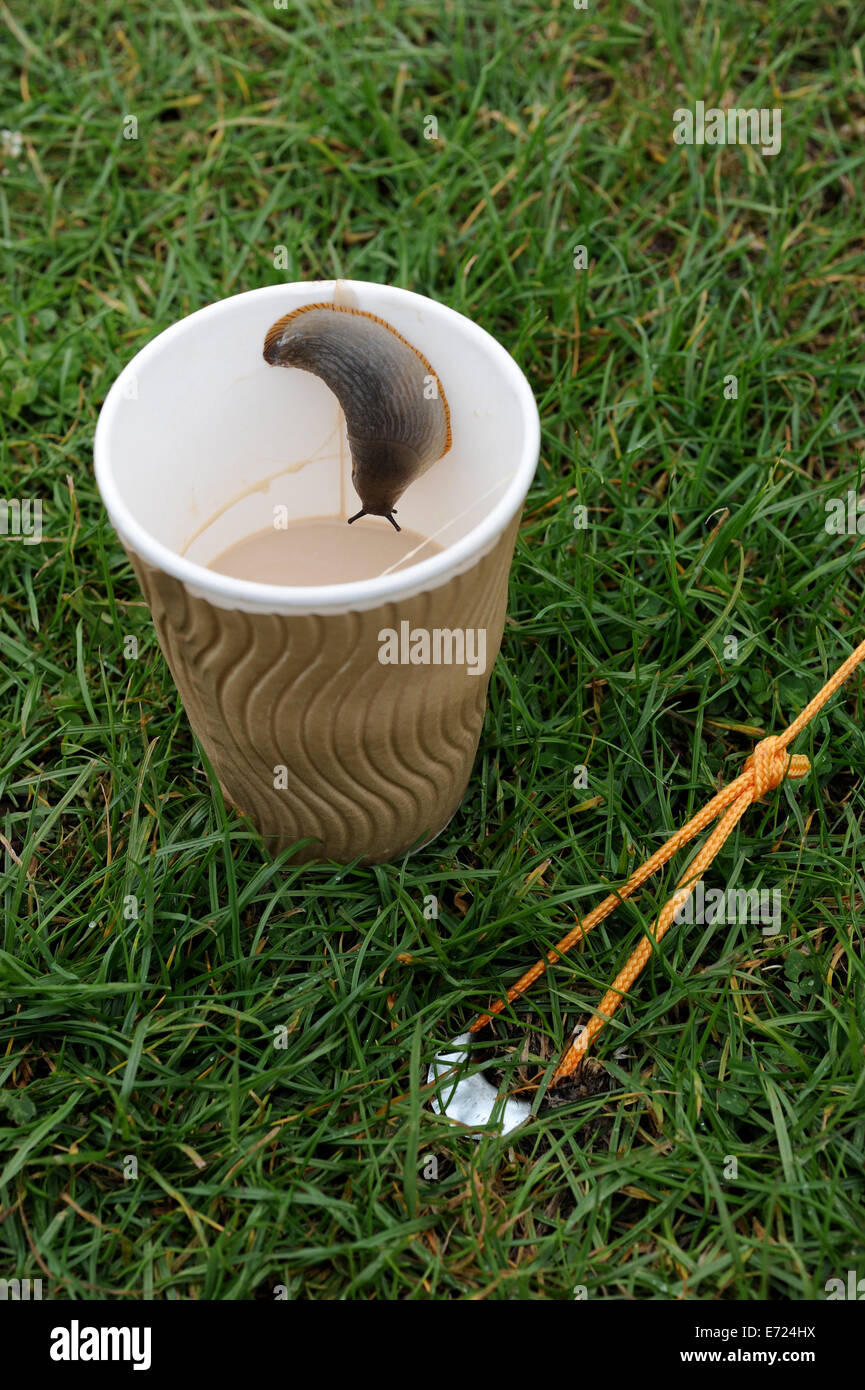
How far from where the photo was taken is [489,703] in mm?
1542

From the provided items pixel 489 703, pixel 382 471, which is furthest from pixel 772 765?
pixel 382 471

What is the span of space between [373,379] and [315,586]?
228 millimetres

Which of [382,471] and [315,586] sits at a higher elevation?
[382,471]

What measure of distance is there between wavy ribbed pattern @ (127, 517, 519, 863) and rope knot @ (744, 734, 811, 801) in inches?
13.0

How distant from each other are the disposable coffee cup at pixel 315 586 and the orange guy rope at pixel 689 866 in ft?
0.69

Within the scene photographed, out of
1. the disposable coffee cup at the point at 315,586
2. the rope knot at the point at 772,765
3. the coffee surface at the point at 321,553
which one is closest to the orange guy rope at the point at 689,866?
the rope knot at the point at 772,765

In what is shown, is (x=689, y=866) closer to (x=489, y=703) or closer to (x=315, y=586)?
(x=489, y=703)

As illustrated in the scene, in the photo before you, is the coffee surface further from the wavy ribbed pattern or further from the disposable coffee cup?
the wavy ribbed pattern

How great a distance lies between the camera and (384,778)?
1.27 m

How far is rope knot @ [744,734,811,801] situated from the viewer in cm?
143

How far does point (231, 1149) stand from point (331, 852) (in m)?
0.33

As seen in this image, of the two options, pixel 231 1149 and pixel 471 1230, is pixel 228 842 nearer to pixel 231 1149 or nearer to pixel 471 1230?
pixel 231 1149

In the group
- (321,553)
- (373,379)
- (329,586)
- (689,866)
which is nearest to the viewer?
(329,586)

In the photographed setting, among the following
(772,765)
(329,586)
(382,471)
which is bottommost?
(772,765)
